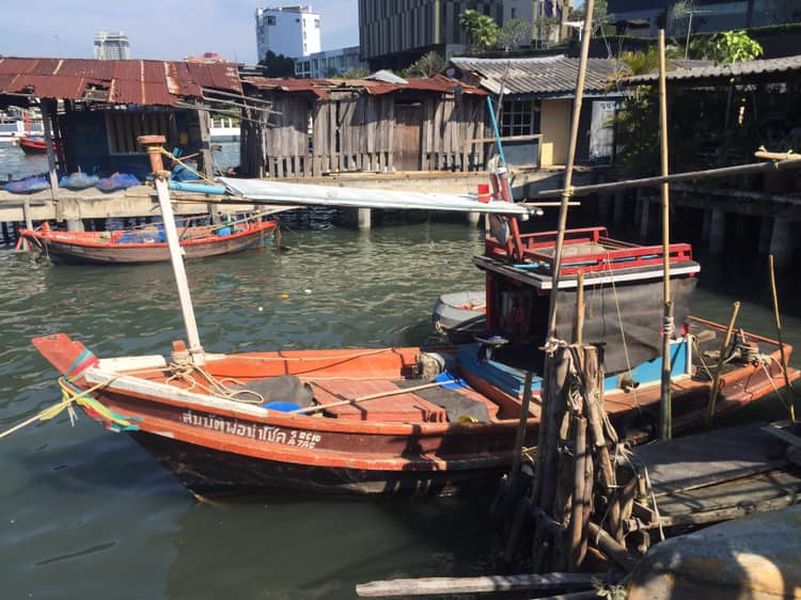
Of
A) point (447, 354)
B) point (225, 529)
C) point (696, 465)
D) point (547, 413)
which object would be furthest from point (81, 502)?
point (696, 465)

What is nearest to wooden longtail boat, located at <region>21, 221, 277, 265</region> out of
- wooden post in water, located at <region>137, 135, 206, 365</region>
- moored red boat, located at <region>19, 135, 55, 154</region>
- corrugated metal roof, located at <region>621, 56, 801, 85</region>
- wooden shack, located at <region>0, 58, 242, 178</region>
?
wooden shack, located at <region>0, 58, 242, 178</region>

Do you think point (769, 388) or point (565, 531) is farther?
point (769, 388)

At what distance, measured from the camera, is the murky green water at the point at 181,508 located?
6.98 metres

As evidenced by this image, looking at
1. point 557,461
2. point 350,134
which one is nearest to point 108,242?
point 350,134

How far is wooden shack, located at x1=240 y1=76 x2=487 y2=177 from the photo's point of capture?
926 inches

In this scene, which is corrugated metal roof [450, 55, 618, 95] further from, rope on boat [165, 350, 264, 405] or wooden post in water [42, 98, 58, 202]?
rope on boat [165, 350, 264, 405]

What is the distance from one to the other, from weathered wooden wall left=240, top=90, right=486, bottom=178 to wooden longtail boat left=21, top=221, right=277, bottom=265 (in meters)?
4.33

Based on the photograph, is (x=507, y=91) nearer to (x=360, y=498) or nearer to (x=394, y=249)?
(x=394, y=249)

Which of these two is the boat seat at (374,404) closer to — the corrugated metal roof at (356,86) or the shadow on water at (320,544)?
the shadow on water at (320,544)

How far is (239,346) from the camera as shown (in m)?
13.5

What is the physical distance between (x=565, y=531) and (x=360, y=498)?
9.64 ft

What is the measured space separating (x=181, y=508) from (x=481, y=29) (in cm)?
4682

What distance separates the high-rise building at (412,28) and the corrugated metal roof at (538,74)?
32.5 m

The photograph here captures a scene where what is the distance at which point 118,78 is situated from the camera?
21766 millimetres
